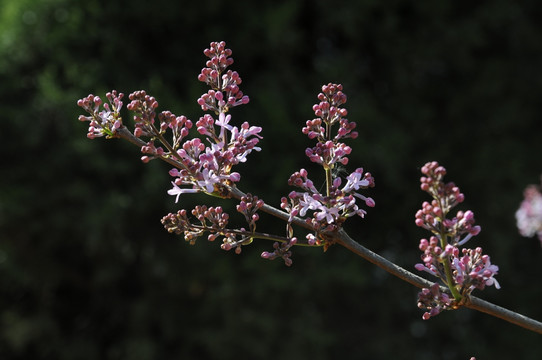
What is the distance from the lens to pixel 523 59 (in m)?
5.56

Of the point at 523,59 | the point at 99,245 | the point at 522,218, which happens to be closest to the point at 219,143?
the point at 522,218

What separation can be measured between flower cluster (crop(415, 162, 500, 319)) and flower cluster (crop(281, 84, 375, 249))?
0.35 feet

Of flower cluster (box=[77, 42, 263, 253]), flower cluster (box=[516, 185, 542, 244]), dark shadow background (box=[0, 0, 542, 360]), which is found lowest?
→ flower cluster (box=[77, 42, 263, 253])

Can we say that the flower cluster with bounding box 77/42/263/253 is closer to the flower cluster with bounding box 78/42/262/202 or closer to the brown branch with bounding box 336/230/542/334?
the flower cluster with bounding box 78/42/262/202

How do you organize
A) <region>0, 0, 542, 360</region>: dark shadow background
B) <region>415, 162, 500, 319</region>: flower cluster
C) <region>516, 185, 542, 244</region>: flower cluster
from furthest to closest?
1. <region>0, 0, 542, 360</region>: dark shadow background
2. <region>516, 185, 542, 244</region>: flower cluster
3. <region>415, 162, 500, 319</region>: flower cluster

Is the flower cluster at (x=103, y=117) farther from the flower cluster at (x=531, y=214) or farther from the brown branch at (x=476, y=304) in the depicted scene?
the flower cluster at (x=531, y=214)

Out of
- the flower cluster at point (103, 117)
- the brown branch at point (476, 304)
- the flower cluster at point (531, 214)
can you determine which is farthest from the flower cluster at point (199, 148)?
the flower cluster at point (531, 214)

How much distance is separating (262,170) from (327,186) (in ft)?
12.6

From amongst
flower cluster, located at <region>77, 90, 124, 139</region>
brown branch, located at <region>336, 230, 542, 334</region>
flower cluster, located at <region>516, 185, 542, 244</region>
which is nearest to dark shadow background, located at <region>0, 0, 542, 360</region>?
flower cluster, located at <region>516, 185, 542, 244</region>

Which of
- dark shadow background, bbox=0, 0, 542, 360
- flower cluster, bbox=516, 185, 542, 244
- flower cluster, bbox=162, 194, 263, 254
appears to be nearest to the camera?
flower cluster, bbox=162, 194, 263, 254

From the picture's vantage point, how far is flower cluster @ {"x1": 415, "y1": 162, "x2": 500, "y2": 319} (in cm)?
69

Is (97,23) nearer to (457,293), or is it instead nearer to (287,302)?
(287,302)

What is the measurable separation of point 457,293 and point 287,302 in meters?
3.96

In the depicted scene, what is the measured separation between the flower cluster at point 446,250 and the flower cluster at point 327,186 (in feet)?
0.35
